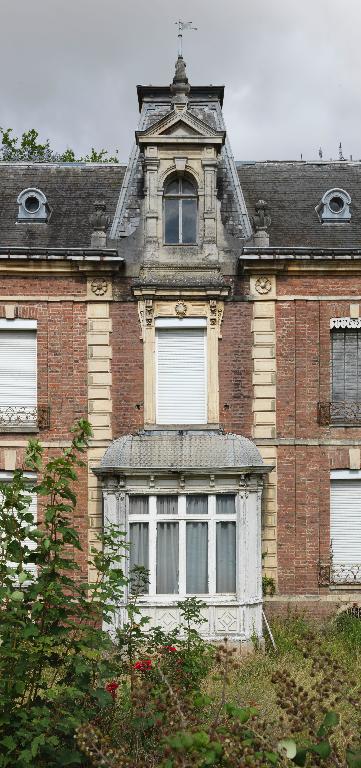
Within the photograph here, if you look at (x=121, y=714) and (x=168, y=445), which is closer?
(x=121, y=714)

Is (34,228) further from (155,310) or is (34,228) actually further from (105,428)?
(105,428)

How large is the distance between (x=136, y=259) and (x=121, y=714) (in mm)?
10010

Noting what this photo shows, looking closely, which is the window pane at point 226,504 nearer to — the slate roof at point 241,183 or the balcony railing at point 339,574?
the balcony railing at point 339,574

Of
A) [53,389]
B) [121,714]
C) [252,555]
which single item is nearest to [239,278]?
[53,389]

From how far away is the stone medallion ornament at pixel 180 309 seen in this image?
17.1m

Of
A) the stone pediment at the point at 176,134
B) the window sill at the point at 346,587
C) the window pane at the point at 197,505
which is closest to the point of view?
the window pane at the point at 197,505

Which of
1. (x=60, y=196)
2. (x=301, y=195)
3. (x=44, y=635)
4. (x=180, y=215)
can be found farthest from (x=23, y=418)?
(x=44, y=635)

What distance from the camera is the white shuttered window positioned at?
56.0 feet

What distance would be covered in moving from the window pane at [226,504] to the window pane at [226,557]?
0.23 m

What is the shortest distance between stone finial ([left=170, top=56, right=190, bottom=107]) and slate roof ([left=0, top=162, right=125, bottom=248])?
2.47 meters

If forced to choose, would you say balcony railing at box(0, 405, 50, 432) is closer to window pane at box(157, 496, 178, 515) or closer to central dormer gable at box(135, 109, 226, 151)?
window pane at box(157, 496, 178, 515)

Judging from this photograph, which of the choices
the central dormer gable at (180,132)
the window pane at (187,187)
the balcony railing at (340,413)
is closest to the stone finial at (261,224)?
the window pane at (187,187)

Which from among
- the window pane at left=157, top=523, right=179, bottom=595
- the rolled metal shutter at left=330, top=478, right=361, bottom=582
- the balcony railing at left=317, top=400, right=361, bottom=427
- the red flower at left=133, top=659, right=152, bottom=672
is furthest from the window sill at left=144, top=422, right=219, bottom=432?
the red flower at left=133, top=659, right=152, bottom=672

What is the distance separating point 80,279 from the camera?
1731 cm
